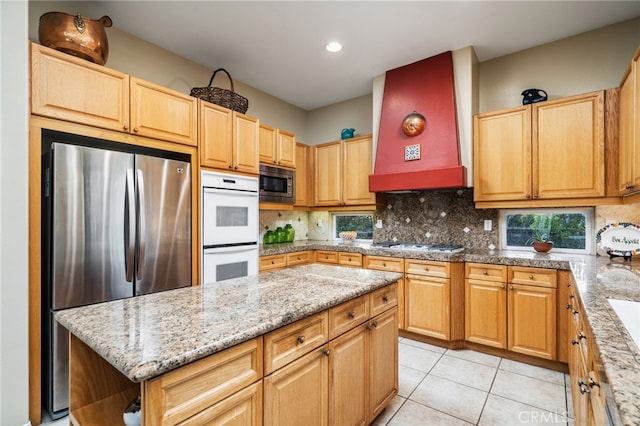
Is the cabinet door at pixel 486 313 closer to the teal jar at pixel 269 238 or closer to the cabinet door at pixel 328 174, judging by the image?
the cabinet door at pixel 328 174

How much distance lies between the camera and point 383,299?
1835 mm

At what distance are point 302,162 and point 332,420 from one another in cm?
339

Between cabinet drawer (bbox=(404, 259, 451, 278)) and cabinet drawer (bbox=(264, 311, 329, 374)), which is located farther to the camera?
cabinet drawer (bbox=(404, 259, 451, 278))

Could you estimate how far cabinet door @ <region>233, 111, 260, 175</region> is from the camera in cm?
302

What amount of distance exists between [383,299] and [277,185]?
2270mm

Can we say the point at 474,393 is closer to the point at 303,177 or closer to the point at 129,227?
the point at 129,227

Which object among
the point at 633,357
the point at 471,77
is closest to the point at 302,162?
the point at 471,77

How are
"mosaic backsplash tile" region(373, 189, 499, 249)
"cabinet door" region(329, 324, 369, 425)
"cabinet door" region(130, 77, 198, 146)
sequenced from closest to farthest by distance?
1. "cabinet door" region(329, 324, 369, 425)
2. "cabinet door" region(130, 77, 198, 146)
3. "mosaic backsplash tile" region(373, 189, 499, 249)

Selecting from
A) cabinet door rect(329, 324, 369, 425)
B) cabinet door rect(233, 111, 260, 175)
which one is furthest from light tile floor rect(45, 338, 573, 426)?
cabinet door rect(233, 111, 260, 175)

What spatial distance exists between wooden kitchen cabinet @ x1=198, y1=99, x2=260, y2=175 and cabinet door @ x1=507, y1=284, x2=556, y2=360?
109 inches

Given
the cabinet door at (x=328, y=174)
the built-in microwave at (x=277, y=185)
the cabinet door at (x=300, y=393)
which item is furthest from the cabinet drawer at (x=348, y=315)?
the cabinet door at (x=328, y=174)

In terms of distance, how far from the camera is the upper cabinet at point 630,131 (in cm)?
197

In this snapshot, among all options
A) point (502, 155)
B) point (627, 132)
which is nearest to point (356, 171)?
point (502, 155)

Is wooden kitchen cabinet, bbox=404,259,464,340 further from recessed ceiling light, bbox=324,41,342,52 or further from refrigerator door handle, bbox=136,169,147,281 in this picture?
refrigerator door handle, bbox=136,169,147,281
